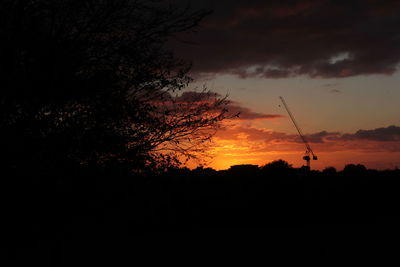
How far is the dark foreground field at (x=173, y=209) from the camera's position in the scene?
41.9 ft

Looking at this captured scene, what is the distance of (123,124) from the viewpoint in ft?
40.9

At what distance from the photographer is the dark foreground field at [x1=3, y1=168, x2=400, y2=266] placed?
12.8 metres

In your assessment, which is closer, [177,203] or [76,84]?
[76,84]

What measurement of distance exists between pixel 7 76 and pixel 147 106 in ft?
13.4

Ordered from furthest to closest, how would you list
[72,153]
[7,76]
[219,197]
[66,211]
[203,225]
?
1. [219,197]
2. [203,225]
3. [66,211]
4. [72,153]
5. [7,76]

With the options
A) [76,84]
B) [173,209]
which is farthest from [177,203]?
[76,84]

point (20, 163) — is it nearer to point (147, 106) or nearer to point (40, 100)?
point (40, 100)

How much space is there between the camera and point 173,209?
25.3 m

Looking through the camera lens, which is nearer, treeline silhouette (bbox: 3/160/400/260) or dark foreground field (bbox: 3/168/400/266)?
treeline silhouette (bbox: 3/160/400/260)

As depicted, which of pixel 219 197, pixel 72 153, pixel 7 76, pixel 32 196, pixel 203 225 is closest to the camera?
pixel 7 76

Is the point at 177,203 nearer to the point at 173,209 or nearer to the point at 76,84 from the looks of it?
the point at 173,209

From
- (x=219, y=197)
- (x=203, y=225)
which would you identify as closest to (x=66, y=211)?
(x=203, y=225)

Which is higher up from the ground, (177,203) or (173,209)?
(177,203)

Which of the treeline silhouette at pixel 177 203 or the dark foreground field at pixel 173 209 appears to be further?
the dark foreground field at pixel 173 209
